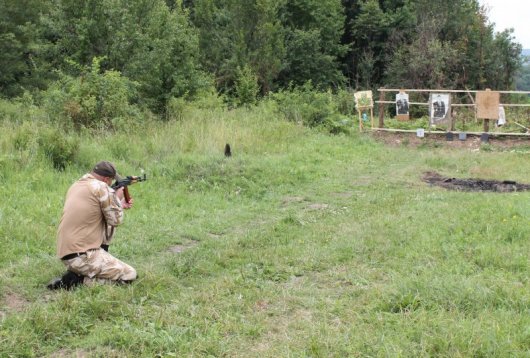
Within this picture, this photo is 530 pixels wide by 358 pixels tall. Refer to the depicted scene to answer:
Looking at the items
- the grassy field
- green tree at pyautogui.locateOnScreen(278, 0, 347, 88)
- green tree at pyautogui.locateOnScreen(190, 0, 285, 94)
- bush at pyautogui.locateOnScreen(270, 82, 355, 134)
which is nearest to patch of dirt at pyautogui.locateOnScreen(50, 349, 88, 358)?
the grassy field

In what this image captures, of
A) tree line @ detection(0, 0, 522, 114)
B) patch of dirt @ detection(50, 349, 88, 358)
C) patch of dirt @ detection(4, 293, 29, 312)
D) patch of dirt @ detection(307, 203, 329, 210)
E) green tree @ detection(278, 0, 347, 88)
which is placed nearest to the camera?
patch of dirt @ detection(50, 349, 88, 358)

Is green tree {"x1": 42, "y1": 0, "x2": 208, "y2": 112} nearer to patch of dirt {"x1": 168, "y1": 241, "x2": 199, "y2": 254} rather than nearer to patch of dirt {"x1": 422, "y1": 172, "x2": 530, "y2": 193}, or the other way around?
patch of dirt {"x1": 422, "y1": 172, "x2": 530, "y2": 193}

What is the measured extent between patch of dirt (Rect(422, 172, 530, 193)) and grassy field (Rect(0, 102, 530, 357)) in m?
0.48

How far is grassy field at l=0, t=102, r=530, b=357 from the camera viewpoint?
4.32 meters

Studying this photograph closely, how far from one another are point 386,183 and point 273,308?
23.4 ft

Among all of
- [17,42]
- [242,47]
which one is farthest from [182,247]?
[17,42]

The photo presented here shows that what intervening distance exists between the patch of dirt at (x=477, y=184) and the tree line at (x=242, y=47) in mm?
7985

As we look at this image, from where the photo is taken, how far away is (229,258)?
6.64m

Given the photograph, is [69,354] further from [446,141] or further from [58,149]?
[446,141]

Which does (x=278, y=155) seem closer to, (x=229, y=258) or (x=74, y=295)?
(x=229, y=258)

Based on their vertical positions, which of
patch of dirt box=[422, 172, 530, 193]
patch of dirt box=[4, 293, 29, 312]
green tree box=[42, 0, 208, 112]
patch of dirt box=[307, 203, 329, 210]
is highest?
green tree box=[42, 0, 208, 112]

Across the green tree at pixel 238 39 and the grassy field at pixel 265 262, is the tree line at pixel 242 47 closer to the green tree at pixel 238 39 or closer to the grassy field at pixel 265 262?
the green tree at pixel 238 39

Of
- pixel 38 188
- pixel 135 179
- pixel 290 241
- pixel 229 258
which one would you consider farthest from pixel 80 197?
pixel 38 188

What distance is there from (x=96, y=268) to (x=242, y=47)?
20.0m
